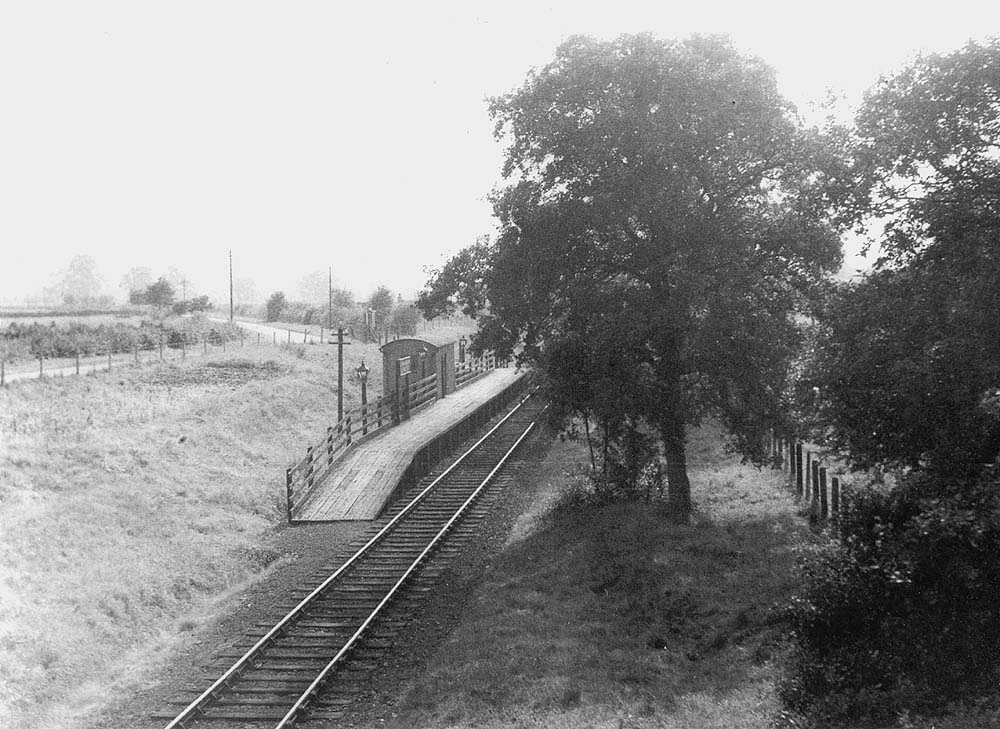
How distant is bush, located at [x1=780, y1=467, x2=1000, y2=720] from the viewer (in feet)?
28.9

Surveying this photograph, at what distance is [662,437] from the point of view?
1905 centimetres

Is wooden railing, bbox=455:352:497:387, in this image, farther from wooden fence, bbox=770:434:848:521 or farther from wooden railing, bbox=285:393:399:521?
wooden fence, bbox=770:434:848:521

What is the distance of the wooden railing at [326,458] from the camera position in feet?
68.0

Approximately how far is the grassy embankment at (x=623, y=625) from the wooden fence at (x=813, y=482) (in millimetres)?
551

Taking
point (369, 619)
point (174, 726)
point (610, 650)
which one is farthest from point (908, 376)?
point (174, 726)

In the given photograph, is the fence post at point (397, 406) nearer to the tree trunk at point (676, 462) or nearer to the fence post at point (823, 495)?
the tree trunk at point (676, 462)

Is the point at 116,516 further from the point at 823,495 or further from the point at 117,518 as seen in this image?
the point at 823,495

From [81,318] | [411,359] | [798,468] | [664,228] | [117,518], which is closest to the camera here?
[664,228]

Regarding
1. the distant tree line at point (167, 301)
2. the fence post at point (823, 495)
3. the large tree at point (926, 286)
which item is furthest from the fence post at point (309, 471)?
the distant tree line at point (167, 301)

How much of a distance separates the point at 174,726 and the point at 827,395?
9.51m

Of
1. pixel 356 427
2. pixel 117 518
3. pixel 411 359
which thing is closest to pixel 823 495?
pixel 117 518

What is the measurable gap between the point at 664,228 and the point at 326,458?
13126 millimetres

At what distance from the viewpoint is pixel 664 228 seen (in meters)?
17.2

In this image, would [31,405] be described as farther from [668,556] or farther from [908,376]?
[908,376]
